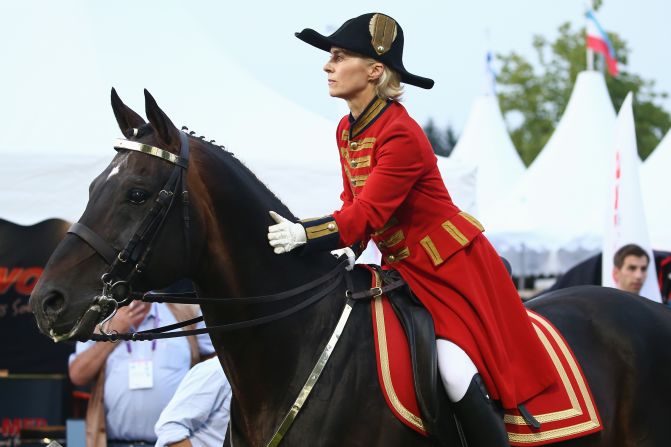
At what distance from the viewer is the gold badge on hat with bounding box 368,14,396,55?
13.4 feet

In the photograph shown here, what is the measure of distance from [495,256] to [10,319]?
5295 millimetres

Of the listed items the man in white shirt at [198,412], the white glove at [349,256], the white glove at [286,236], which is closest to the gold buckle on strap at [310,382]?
the white glove at [349,256]

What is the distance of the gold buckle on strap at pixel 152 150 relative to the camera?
144 inches

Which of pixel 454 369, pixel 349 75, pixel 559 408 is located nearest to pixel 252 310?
pixel 454 369

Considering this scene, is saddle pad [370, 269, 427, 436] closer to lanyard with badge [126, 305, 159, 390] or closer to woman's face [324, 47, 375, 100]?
woman's face [324, 47, 375, 100]

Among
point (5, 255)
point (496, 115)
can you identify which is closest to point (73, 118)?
point (5, 255)

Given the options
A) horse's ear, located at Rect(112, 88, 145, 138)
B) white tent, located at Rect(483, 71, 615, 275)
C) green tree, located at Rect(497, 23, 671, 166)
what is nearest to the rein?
horse's ear, located at Rect(112, 88, 145, 138)

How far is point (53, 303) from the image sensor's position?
3445mm

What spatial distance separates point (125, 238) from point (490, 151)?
20967 millimetres

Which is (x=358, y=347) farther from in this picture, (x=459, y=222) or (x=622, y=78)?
(x=622, y=78)

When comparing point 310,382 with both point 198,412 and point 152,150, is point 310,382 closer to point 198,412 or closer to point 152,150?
point 152,150

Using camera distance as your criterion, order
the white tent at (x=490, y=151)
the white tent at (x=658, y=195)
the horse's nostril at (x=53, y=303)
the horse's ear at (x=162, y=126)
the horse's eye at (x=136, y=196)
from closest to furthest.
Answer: the horse's nostril at (x=53, y=303) < the horse's eye at (x=136, y=196) < the horse's ear at (x=162, y=126) < the white tent at (x=658, y=195) < the white tent at (x=490, y=151)

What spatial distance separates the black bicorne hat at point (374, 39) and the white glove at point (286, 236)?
87cm

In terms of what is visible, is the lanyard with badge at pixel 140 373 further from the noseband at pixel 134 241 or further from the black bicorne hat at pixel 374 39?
the black bicorne hat at pixel 374 39
